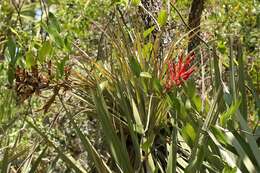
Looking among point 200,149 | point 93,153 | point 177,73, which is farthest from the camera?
point 177,73

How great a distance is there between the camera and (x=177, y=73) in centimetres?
244

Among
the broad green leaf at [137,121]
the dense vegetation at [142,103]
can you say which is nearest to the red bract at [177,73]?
the dense vegetation at [142,103]

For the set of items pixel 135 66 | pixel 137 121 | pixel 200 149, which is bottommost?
pixel 200 149

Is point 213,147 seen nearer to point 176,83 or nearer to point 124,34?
point 176,83

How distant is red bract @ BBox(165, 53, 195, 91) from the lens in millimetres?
2418

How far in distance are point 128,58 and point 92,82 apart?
A: 193 mm

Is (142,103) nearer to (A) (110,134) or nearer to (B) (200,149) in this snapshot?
(A) (110,134)

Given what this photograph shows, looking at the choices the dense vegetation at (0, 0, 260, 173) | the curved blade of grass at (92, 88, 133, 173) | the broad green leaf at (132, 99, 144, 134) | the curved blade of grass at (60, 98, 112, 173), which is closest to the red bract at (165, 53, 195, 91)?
the dense vegetation at (0, 0, 260, 173)

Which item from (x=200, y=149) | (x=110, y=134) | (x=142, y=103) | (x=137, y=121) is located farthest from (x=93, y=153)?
(x=200, y=149)

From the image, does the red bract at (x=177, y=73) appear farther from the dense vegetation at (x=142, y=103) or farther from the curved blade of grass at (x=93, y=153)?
the curved blade of grass at (x=93, y=153)

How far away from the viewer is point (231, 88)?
6.85 ft

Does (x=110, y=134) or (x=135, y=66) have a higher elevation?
(x=135, y=66)

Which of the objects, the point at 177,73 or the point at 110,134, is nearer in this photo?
the point at 110,134

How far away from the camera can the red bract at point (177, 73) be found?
2.42m
